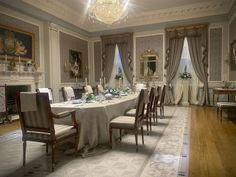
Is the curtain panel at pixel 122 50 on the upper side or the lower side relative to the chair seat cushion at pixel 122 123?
upper

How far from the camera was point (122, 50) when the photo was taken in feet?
27.8

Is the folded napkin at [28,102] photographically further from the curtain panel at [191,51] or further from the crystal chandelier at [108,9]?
the curtain panel at [191,51]

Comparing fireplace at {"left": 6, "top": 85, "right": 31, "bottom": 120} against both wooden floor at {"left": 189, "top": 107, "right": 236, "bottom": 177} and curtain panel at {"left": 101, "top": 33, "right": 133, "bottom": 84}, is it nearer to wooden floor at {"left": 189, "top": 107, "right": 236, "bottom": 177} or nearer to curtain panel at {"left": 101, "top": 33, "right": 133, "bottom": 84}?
curtain panel at {"left": 101, "top": 33, "right": 133, "bottom": 84}

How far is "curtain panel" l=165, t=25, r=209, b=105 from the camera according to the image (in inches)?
285

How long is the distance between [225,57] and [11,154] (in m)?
7.40

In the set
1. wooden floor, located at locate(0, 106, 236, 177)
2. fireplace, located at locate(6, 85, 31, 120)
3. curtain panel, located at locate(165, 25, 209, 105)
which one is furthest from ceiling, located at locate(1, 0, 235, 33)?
wooden floor, located at locate(0, 106, 236, 177)

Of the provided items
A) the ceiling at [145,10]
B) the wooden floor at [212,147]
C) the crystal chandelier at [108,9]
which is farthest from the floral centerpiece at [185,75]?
the crystal chandelier at [108,9]

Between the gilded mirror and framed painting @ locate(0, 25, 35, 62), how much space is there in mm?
4465

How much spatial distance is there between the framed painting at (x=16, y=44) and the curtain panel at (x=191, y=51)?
17.0ft

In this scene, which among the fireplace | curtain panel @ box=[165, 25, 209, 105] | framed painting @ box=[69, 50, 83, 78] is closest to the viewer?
the fireplace

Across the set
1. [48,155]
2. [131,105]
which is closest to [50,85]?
[131,105]

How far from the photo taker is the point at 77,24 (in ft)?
26.1

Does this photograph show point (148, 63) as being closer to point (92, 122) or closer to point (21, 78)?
point (21, 78)

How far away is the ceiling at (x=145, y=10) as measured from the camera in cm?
628
